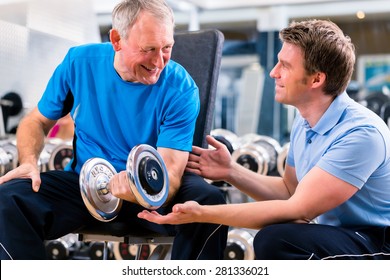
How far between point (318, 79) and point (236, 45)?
4466 mm

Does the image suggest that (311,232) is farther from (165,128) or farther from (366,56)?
(366,56)

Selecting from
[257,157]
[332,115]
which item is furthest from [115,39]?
[257,157]

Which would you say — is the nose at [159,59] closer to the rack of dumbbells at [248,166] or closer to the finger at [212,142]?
the finger at [212,142]

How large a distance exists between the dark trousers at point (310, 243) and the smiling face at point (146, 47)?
0.52 m

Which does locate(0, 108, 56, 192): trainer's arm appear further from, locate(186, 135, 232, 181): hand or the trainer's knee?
the trainer's knee

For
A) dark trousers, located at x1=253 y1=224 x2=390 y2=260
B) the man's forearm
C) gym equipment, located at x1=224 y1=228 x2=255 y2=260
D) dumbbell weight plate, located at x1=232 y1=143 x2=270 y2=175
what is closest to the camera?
dark trousers, located at x1=253 y1=224 x2=390 y2=260

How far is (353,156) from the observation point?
1384 mm

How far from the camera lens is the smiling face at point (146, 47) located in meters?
1.57

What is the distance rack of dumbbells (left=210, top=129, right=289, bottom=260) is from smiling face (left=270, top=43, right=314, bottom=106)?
1.18m

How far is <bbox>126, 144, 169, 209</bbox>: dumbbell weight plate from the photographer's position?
53.5 inches

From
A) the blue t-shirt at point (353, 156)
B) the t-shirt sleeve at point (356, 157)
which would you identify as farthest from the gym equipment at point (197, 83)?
the t-shirt sleeve at point (356, 157)

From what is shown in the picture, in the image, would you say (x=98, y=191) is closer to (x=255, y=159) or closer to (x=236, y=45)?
(x=255, y=159)

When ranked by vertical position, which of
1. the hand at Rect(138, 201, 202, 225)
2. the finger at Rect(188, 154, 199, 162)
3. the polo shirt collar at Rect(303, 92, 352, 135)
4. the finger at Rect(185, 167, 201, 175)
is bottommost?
the hand at Rect(138, 201, 202, 225)

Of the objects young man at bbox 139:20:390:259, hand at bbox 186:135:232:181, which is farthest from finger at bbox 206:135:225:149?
young man at bbox 139:20:390:259
